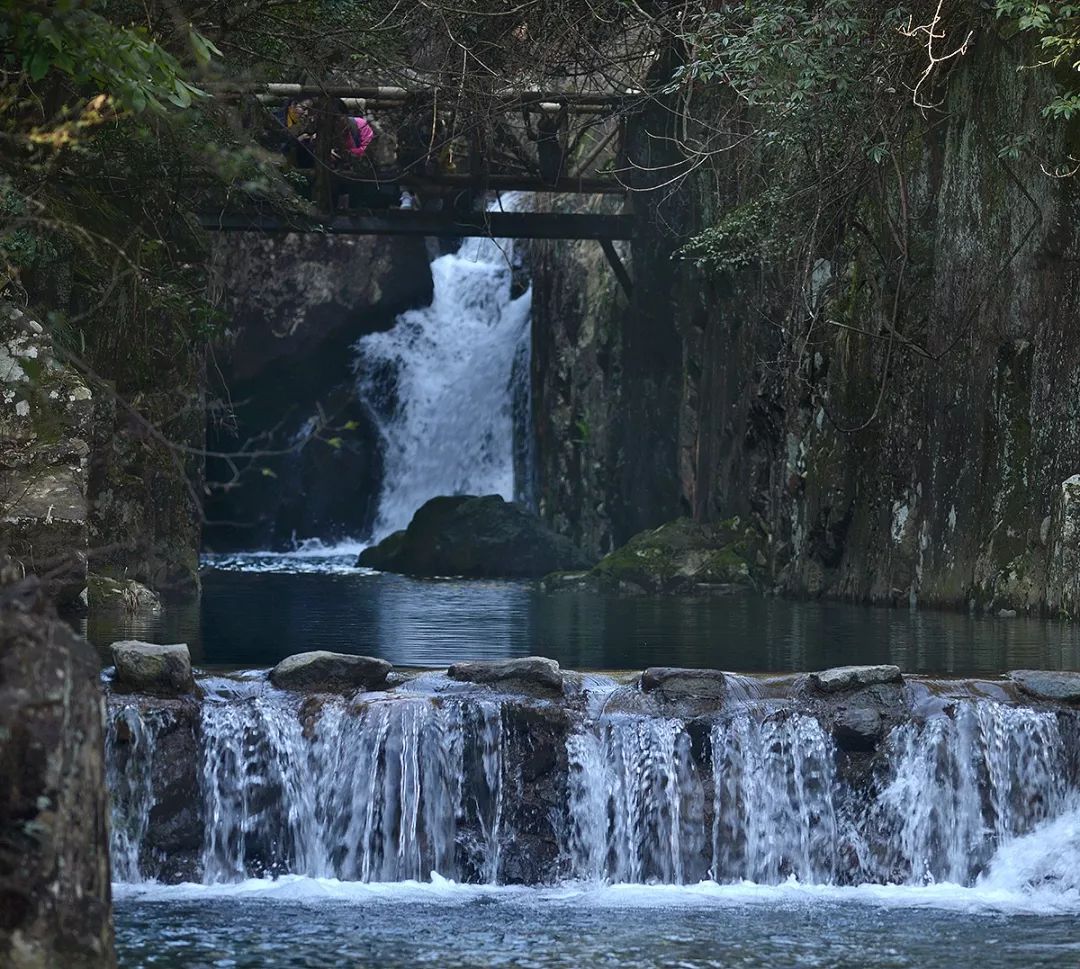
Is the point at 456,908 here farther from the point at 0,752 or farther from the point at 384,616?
the point at 384,616

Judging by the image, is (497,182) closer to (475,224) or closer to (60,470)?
(475,224)

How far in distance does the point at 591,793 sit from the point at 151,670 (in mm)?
2015

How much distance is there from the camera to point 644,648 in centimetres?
1036

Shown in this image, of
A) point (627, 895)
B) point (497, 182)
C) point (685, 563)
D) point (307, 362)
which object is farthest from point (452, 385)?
point (627, 895)

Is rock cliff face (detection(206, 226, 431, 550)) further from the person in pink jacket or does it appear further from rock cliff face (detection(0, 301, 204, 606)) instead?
rock cliff face (detection(0, 301, 204, 606))

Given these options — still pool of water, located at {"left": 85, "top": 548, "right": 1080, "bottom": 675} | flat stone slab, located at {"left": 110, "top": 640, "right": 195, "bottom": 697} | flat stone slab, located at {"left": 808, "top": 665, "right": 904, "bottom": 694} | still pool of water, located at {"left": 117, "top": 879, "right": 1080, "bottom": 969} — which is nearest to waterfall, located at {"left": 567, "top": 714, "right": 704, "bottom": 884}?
still pool of water, located at {"left": 117, "top": 879, "right": 1080, "bottom": 969}

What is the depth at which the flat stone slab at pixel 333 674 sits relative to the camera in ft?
25.7

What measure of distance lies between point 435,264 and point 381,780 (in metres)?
22.1

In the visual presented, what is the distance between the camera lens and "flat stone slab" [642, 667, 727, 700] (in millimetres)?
7848

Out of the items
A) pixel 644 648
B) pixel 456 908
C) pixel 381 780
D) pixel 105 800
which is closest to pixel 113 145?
pixel 644 648

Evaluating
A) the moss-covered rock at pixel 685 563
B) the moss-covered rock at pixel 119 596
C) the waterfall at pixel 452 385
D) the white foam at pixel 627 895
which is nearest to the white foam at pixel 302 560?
the waterfall at pixel 452 385

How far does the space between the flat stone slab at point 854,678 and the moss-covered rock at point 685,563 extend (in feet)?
29.1

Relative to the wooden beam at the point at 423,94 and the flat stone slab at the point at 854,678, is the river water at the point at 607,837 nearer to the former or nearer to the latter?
Result: the flat stone slab at the point at 854,678

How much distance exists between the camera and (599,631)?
11766 millimetres
